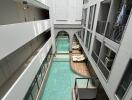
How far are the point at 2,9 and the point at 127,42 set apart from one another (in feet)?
16.5

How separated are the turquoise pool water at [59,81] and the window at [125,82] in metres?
4.18

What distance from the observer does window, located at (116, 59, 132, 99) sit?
3412 mm

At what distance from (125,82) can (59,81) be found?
19.9 feet

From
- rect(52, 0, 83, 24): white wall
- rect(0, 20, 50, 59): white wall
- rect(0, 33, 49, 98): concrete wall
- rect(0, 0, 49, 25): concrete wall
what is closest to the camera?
rect(0, 20, 50, 59): white wall

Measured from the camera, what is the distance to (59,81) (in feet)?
29.3

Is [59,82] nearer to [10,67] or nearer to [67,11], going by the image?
[10,67]

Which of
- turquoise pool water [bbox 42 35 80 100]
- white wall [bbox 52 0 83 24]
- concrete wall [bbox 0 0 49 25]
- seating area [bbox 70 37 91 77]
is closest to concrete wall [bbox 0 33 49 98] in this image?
concrete wall [bbox 0 0 49 25]

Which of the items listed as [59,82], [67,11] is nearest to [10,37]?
[59,82]

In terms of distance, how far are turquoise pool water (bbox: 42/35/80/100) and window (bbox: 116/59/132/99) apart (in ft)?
13.7

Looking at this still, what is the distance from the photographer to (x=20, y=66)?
5.97 meters

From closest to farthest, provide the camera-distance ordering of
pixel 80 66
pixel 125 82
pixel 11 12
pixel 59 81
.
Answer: pixel 125 82
pixel 11 12
pixel 59 81
pixel 80 66

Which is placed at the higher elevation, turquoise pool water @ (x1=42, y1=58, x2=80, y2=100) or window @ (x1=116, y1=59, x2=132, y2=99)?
window @ (x1=116, y1=59, x2=132, y2=99)

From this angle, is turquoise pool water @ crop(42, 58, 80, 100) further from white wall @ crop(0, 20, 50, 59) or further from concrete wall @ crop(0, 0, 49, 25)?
concrete wall @ crop(0, 0, 49, 25)

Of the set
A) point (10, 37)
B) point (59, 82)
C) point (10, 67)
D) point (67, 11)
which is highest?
point (67, 11)
